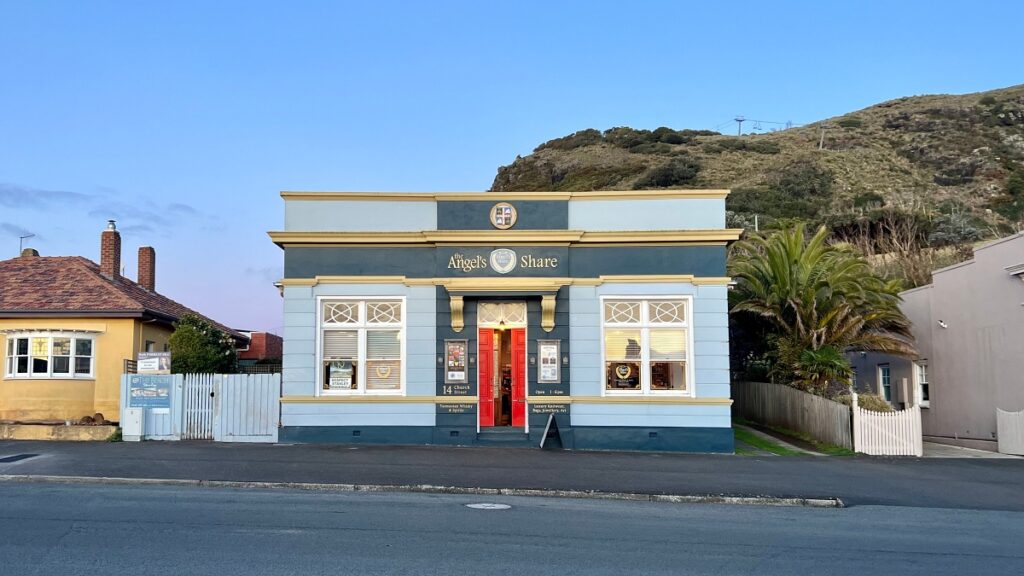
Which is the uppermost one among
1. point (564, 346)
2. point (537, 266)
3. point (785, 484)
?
point (537, 266)

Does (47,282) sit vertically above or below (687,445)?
above

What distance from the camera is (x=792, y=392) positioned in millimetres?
23250

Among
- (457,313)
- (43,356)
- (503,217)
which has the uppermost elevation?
(503,217)

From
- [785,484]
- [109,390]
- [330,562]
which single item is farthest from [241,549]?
[109,390]

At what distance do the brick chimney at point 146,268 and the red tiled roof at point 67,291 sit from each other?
7.53 ft

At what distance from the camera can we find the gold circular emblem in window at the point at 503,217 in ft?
64.0

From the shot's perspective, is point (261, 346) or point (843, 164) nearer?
point (261, 346)

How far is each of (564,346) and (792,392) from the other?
7548 mm

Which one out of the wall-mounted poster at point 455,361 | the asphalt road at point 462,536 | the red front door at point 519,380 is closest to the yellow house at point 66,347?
the wall-mounted poster at point 455,361

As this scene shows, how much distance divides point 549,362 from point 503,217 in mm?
3361

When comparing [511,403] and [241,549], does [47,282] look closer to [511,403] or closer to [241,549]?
[511,403]

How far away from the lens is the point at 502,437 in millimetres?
19156

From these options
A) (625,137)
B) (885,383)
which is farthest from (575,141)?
(885,383)

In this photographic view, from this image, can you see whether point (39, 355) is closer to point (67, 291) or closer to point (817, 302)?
point (67, 291)
